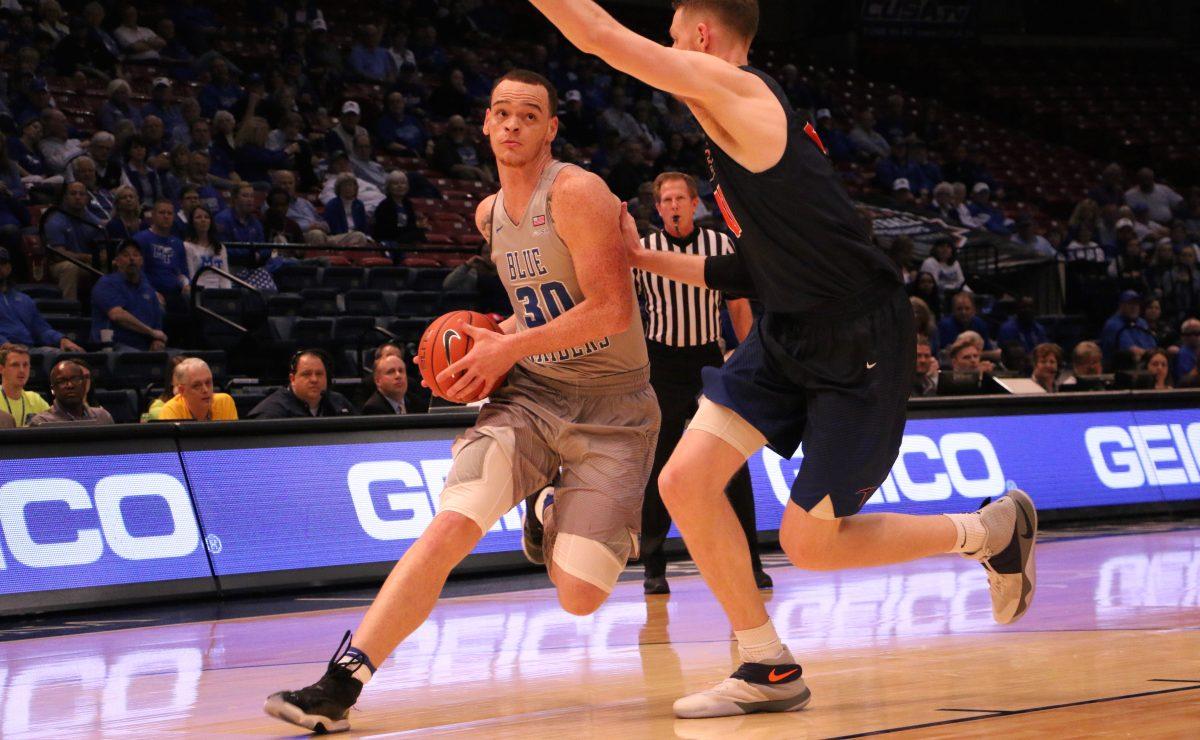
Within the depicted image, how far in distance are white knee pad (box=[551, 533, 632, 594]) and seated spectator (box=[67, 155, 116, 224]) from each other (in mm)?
8947

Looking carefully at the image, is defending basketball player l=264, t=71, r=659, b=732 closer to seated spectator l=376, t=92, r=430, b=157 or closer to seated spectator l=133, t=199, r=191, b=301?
seated spectator l=133, t=199, r=191, b=301

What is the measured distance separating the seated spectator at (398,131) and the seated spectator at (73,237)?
476 cm

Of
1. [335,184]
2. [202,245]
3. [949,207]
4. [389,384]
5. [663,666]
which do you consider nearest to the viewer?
[663,666]

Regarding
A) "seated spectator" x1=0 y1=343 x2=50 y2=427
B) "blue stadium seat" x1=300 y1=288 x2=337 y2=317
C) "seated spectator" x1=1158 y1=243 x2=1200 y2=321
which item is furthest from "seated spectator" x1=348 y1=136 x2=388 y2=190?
"seated spectator" x1=1158 y1=243 x2=1200 y2=321

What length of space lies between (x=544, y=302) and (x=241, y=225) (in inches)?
355

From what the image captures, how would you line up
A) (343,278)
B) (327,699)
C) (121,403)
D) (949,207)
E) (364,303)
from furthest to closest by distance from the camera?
(949,207) < (343,278) < (364,303) < (121,403) < (327,699)

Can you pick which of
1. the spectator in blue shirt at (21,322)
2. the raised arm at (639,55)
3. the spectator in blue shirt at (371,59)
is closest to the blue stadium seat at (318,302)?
the spectator in blue shirt at (21,322)

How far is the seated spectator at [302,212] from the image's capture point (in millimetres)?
13641

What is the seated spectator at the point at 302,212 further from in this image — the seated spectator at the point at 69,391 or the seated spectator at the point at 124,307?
the seated spectator at the point at 69,391

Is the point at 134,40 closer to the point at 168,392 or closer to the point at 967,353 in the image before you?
the point at 168,392

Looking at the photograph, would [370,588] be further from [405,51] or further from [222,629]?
[405,51]

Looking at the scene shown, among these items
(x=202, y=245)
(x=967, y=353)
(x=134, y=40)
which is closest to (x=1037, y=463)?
(x=967, y=353)

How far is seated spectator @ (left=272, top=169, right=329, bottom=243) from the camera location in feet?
44.8

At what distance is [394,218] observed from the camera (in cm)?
1438
